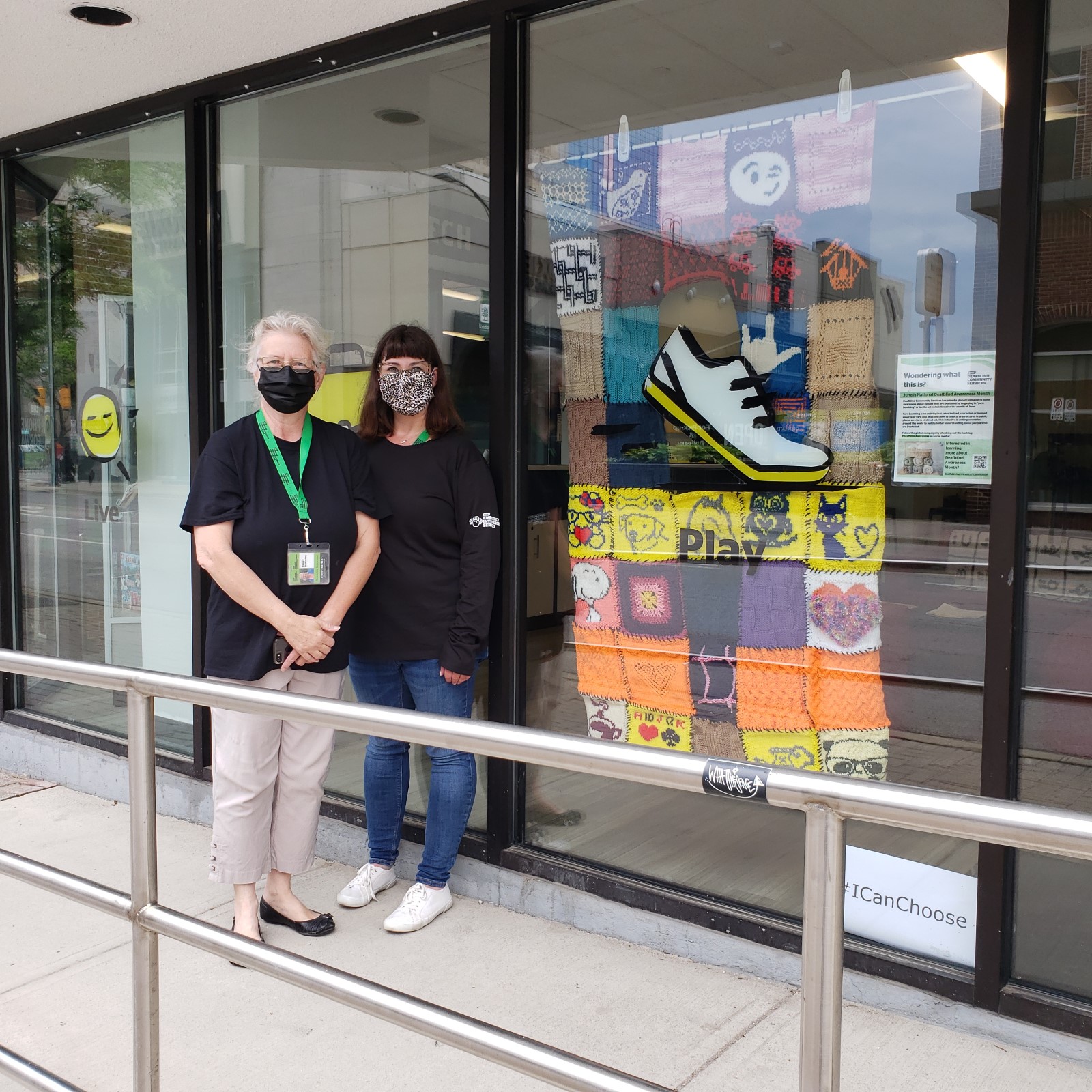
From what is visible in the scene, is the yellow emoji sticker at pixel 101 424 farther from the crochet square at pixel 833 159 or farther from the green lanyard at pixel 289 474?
the crochet square at pixel 833 159

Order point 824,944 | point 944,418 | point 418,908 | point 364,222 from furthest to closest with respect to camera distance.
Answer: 1. point 364,222
2. point 418,908
3. point 944,418
4. point 824,944

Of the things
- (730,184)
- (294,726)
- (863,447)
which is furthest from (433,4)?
(294,726)

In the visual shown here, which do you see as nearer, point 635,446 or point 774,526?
point 774,526

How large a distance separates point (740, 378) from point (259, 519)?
A: 1420mm

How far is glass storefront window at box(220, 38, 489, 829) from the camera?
12.0ft

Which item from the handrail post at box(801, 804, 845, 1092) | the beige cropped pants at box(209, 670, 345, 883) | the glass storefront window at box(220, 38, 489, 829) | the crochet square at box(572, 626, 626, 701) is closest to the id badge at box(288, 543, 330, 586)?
the beige cropped pants at box(209, 670, 345, 883)

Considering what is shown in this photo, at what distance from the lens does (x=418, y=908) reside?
3.37 m

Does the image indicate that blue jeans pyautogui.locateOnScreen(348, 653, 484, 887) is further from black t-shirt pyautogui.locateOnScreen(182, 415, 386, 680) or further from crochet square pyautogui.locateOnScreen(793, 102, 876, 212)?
crochet square pyautogui.locateOnScreen(793, 102, 876, 212)

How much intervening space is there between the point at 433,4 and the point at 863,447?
6.57 ft

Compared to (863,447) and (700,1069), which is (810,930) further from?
(863,447)

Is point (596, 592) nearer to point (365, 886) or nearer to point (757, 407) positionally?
point (757, 407)

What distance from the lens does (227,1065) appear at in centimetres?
265

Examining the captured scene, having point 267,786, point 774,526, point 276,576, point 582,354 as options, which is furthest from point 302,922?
point 582,354

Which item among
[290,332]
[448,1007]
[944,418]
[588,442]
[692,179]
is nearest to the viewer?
[944,418]
